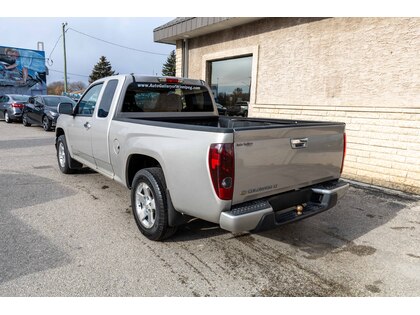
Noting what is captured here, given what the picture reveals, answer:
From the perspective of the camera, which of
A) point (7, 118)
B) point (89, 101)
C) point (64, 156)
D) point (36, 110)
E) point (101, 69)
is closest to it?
point (89, 101)

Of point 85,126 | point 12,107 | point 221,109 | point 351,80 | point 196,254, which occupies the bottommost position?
point 196,254

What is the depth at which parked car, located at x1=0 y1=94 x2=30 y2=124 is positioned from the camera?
648 inches

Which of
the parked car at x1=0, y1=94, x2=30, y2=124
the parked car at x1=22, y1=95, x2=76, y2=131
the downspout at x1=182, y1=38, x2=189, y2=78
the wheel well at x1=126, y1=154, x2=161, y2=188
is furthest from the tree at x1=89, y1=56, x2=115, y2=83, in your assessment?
the wheel well at x1=126, y1=154, x2=161, y2=188

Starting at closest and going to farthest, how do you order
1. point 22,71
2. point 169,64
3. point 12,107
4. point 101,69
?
1. point 12,107
2. point 22,71
3. point 169,64
4. point 101,69

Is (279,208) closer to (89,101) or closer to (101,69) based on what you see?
(89,101)

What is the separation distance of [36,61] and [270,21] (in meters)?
28.0

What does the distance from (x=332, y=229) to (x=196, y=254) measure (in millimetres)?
1866

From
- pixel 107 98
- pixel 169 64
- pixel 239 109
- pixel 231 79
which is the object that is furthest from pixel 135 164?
pixel 169 64

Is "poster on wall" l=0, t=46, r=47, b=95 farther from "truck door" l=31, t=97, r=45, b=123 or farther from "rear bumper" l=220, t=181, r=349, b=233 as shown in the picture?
"rear bumper" l=220, t=181, r=349, b=233

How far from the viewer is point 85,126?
16.0 ft

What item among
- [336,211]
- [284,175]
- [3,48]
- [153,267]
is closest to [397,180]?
[336,211]

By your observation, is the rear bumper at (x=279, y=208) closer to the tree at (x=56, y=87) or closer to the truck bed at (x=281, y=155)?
the truck bed at (x=281, y=155)

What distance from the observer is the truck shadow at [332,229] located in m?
3.54

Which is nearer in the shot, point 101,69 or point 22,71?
point 22,71
